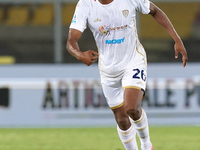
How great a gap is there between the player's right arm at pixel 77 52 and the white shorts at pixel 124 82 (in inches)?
30.6

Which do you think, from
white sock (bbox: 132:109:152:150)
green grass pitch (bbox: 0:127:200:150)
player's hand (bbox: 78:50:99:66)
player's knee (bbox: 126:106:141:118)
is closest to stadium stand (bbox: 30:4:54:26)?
green grass pitch (bbox: 0:127:200:150)

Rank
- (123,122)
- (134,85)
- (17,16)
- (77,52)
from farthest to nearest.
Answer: (17,16), (123,122), (134,85), (77,52)

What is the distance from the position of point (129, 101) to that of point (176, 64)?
5.26 m

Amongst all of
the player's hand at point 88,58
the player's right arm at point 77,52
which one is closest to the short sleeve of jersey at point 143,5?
the player's right arm at point 77,52

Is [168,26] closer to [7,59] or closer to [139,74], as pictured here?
[139,74]

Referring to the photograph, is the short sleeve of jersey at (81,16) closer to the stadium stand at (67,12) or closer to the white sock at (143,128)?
the white sock at (143,128)

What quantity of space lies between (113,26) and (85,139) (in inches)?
126

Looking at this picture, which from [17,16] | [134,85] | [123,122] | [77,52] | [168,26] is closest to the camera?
[77,52]

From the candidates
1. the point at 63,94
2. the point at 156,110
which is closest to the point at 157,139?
the point at 156,110

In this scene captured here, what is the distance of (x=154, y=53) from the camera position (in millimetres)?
11086

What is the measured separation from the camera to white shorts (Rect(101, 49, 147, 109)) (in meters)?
6.15

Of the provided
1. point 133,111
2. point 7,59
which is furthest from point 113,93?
point 7,59

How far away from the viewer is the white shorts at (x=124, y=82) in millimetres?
6148

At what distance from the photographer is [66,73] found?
11.0 m
